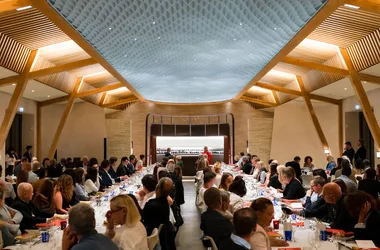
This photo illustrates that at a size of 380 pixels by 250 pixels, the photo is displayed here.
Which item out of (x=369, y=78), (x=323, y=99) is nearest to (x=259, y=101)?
(x=323, y=99)

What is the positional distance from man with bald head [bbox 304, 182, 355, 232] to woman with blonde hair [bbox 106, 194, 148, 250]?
7.30 ft

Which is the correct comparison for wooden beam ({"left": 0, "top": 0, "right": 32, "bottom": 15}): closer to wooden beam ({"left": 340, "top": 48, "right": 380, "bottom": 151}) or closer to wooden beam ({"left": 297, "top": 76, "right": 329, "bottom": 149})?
wooden beam ({"left": 340, "top": 48, "right": 380, "bottom": 151})

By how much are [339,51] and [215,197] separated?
9441 mm

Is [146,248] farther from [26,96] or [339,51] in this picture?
[26,96]

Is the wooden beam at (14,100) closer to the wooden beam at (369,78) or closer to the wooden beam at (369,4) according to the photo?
the wooden beam at (369,4)

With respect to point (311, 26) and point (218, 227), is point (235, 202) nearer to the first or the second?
point (218, 227)

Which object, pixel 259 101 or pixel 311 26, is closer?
pixel 311 26

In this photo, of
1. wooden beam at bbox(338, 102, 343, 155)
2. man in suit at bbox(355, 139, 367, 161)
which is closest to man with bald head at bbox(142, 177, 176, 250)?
man in suit at bbox(355, 139, 367, 161)

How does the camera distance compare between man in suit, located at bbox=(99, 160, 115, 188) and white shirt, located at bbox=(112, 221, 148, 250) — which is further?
man in suit, located at bbox=(99, 160, 115, 188)

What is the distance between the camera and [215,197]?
4457mm

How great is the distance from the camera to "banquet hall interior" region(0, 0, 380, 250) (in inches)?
171

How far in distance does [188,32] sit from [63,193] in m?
4.55

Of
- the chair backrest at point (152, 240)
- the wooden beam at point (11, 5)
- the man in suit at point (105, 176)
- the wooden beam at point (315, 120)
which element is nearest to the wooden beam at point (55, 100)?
the man in suit at point (105, 176)

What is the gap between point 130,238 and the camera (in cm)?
362
